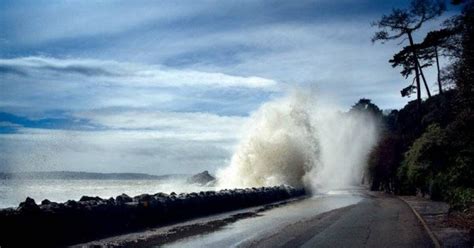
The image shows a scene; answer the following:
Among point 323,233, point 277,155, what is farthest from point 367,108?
point 323,233

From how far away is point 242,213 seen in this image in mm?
24125

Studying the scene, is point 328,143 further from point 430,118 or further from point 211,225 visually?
point 211,225

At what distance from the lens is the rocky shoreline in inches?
484

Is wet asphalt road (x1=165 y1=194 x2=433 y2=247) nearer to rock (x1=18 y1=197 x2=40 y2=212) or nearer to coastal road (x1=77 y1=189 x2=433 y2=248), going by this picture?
coastal road (x1=77 y1=189 x2=433 y2=248)

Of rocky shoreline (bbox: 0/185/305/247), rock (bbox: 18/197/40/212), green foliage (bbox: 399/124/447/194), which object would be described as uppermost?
green foliage (bbox: 399/124/447/194)

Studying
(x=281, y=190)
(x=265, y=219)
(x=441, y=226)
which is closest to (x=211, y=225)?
(x=265, y=219)

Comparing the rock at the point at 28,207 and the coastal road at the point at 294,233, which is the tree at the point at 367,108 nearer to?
the coastal road at the point at 294,233

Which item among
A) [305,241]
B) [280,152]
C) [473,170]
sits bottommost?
[305,241]

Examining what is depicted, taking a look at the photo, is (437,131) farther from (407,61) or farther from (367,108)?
(367,108)

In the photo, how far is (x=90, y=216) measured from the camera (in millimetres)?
15109

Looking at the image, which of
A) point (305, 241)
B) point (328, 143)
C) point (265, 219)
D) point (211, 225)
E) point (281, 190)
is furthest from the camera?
point (328, 143)

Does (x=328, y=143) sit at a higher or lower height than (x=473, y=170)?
higher

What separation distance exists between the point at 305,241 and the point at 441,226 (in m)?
4.85

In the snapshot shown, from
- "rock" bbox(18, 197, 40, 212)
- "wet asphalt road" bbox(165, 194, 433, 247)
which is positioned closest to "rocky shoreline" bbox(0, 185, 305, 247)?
"rock" bbox(18, 197, 40, 212)
